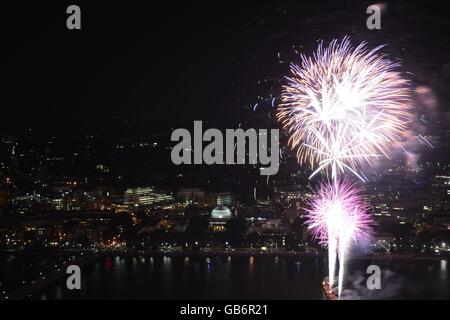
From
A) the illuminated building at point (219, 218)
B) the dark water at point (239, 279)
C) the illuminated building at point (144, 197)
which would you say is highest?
the illuminated building at point (144, 197)

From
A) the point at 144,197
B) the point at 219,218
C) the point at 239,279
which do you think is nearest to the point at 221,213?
the point at 219,218

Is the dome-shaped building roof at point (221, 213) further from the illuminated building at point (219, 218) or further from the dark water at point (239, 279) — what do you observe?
the dark water at point (239, 279)

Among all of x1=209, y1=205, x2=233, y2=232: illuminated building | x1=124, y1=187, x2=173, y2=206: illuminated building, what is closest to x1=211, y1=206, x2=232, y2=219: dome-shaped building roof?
x1=209, y1=205, x2=233, y2=232: illuminated building

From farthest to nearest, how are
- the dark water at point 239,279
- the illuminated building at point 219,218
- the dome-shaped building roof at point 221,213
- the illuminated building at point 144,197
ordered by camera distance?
the illuminated building at point 144,197, the dome-shaped building roof at point 221,213, the illuminated building at point 219,218, the dark water at point 239,279

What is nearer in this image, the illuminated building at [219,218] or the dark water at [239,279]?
the dark water at [239,279]

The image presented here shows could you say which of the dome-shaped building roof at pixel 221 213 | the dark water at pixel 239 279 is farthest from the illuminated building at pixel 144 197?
the dark water at pixel 239 279
